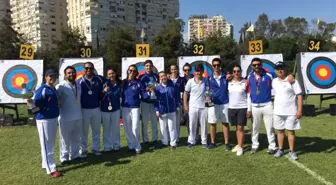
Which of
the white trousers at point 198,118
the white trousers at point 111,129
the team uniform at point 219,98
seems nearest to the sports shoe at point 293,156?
the team uniform at point 219,98

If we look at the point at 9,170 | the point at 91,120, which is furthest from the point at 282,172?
the point at 9,170

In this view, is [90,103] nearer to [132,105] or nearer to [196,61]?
[132,105]

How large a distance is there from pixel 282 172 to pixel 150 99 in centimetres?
307

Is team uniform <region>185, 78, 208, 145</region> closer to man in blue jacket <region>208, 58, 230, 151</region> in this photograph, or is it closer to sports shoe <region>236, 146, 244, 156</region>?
man in blue jacket <region>208, 58, 230, 151</region>

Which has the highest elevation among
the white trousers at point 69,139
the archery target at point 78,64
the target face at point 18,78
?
the archery target at point 78,64

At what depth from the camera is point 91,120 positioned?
21.6 ft

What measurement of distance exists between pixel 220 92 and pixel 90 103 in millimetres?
2749

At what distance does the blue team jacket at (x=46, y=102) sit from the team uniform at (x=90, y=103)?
29.7 inches

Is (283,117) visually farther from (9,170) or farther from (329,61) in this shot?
(329,61)

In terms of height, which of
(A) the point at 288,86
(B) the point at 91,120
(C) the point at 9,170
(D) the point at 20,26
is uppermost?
(D) the point at 20,26

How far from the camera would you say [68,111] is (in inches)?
236

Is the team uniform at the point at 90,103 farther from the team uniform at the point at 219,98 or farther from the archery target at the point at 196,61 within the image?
the archery target at the point at 196,61

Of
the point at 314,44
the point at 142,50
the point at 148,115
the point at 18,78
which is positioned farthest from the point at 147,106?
the point at 314,44

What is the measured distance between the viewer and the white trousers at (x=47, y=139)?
18.3 feet
